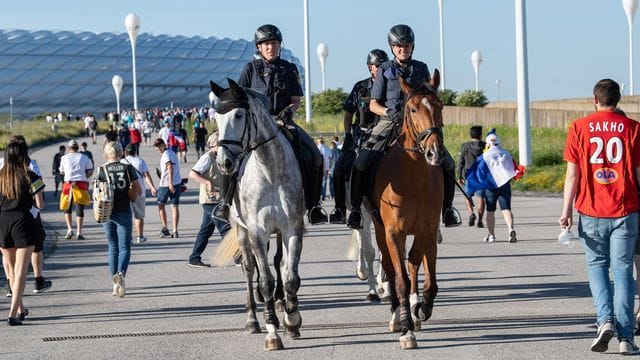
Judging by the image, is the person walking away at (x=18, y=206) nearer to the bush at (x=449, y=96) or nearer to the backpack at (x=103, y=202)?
the backpack at (x=103, y=202)

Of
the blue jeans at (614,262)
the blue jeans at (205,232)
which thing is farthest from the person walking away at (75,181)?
the blue jeans at (614,262)

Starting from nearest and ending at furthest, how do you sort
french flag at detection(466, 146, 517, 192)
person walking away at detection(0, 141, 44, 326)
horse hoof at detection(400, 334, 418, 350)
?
1. horse hoof at detection(400, 334, 418, 350)
2. person walking away at detection(0, 141, 44, 326)
3. french flag at detection(466, 146, 517, 192)

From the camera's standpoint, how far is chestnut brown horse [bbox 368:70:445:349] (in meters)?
10.9

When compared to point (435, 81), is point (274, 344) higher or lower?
lower

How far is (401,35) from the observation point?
12.3 metres

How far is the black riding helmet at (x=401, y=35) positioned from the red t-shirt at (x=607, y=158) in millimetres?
2592

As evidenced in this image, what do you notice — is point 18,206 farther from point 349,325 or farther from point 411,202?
point 411,202

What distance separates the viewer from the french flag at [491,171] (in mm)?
21500

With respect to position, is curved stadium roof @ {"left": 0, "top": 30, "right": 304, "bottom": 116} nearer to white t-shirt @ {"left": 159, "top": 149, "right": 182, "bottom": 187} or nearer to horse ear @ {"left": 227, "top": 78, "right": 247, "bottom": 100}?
white t-shirt @ {"left": 159, "top": 149, "right": 182, "bottom": 187}

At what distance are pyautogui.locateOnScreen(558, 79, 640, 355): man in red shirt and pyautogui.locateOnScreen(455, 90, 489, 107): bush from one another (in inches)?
1982

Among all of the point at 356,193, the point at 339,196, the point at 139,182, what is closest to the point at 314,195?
the point at 356,193

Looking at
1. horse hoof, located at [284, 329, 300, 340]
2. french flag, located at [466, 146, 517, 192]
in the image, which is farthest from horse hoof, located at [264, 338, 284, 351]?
french flag, located at [466, 146, 517, 192]

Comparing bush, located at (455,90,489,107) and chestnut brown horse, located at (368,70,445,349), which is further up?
bush, located at (455,90,489,107)

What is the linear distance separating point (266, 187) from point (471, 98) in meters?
49.5
